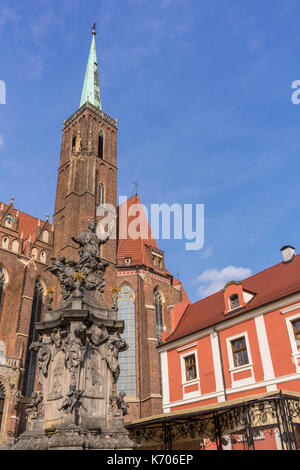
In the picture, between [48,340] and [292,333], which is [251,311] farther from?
[48,340]

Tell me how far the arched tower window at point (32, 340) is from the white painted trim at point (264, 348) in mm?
15674

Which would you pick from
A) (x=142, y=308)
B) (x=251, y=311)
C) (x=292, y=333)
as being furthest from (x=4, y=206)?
(x=292, y=333)

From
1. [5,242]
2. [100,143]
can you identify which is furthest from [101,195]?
[5,242]

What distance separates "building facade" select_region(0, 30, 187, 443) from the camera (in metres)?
25.1

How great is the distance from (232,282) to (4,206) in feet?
69.0

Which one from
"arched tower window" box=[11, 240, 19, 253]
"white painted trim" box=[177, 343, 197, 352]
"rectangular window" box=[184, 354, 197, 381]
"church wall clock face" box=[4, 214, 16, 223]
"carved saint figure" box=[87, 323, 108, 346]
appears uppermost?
"church wall clock face" box=[4, 214, 16, 223]

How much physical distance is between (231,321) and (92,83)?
34.4 metres

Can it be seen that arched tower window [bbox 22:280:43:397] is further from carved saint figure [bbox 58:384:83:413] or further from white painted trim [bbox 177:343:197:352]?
carved saint figure [bbox 58:384:83:413]

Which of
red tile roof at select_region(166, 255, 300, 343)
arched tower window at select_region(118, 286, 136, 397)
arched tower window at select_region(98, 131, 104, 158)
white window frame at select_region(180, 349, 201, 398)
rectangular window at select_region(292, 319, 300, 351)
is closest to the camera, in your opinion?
rectangular window at select_region(292, 319, 300, 351)

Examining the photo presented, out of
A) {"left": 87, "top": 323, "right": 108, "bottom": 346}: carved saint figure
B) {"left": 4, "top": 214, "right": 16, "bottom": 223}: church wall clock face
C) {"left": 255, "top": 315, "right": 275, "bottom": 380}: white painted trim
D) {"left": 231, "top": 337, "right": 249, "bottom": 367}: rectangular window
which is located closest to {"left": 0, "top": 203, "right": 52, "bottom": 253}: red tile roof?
{"left": 4, "top": 214, "right": 16, "bottom": 223}: church wall clock face

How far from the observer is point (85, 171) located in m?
34.4

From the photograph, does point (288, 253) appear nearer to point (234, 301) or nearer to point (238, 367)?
point (234, 301)

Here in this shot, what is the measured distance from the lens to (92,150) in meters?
35.9
